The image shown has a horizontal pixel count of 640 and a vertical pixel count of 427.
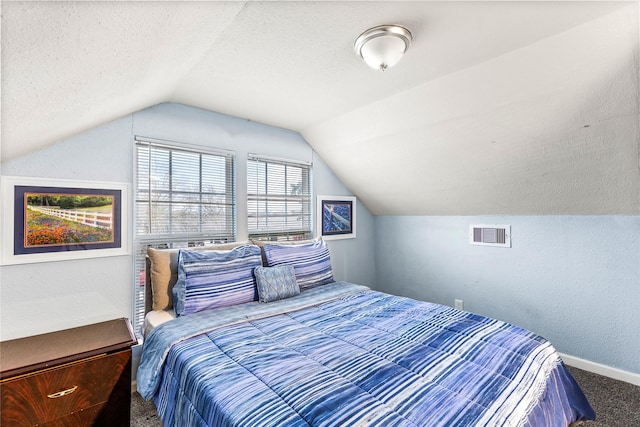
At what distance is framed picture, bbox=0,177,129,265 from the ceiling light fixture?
198 centimetres

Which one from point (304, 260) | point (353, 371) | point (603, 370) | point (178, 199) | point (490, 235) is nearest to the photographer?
point (353, 371)

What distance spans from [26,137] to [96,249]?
34.4 inches

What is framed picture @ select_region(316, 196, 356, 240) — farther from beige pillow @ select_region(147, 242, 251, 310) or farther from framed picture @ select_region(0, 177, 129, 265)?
framed picture @ select_region(0, 177, 129, 265)

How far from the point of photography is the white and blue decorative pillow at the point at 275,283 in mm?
2309

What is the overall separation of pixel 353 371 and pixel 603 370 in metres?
2.40

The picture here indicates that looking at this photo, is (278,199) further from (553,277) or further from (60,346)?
(553,277)

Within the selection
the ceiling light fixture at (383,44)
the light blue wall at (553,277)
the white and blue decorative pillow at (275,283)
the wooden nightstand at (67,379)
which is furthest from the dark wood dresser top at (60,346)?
the light blue wall at (553,277)

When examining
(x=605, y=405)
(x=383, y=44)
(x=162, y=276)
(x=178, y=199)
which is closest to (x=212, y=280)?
(x=162, y=276)

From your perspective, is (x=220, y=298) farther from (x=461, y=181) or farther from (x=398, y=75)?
(x=461, y=181)

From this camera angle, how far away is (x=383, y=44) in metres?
1.56

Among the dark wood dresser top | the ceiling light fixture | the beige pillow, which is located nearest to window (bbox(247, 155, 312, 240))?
the beige pillow

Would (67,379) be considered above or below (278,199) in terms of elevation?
below

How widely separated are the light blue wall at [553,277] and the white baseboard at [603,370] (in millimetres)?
35

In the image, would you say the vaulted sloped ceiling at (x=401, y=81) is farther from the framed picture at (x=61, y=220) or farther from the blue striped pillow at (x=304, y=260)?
the blue striped pillow at (x=304, y=260)
